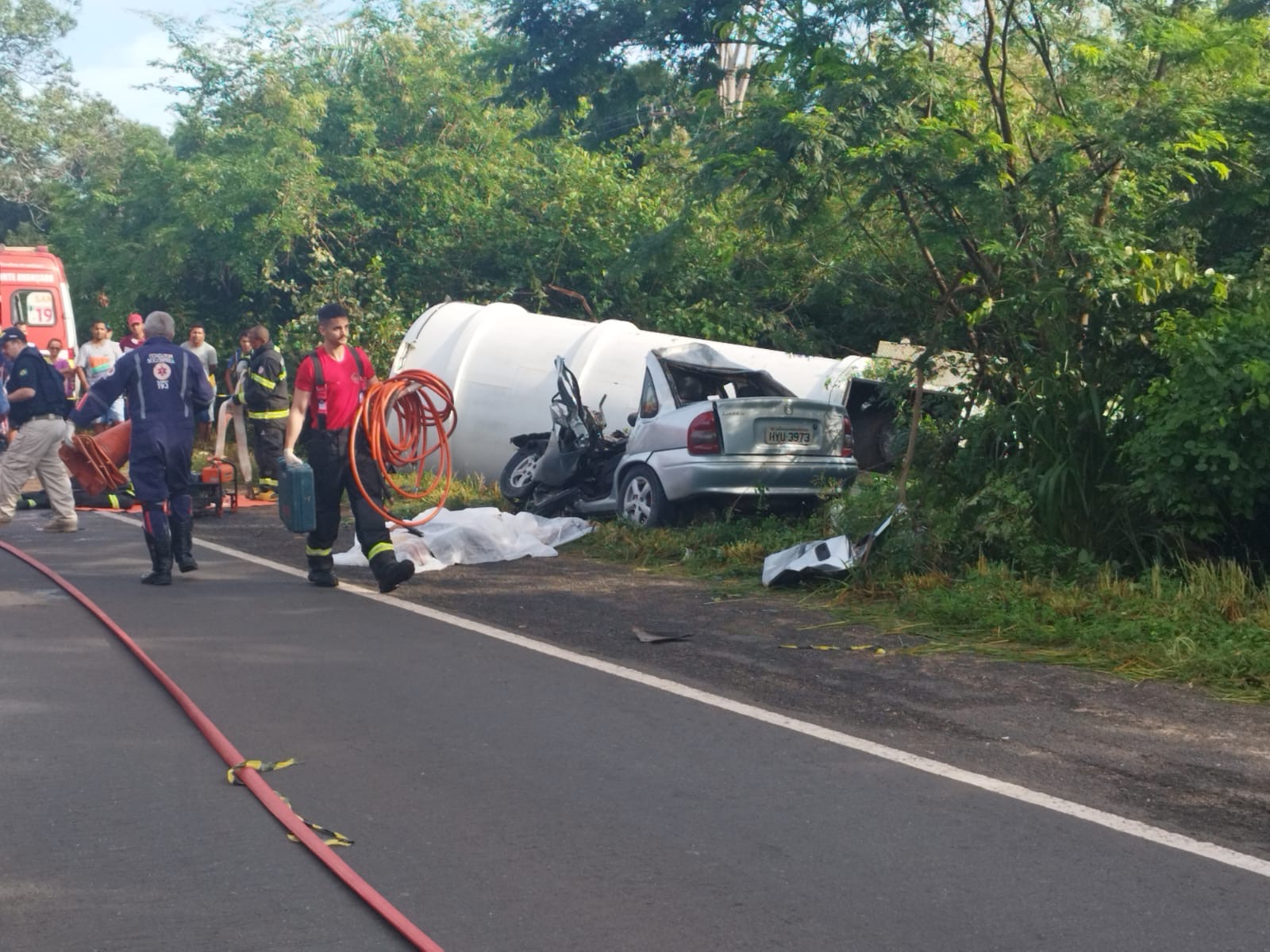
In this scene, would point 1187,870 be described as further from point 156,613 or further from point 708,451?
point 708,451

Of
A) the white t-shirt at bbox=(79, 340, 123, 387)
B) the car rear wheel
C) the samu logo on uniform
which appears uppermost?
the white t-shirt at bbox=(79, 340, 123, 387)

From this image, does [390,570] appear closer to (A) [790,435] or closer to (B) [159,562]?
(B) [159,562]

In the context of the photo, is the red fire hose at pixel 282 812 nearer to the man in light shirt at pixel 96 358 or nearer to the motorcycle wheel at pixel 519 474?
the motorcycle wheel at pixel 519 474

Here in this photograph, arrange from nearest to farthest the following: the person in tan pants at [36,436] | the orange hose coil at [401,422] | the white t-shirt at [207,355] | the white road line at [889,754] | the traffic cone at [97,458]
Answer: the white road line at [889,754] < the orange hose coil at [401,422] < the traffic cone at [97,458] < the person in tan pants at [36,436] < the white t-shirt at [207,355]

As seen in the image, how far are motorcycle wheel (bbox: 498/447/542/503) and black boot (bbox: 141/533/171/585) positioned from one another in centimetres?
452

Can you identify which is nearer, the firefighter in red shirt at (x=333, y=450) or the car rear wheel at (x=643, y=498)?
the firefighter in red shirt at (x=333, y=450)

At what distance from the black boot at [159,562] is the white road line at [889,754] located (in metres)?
2.03

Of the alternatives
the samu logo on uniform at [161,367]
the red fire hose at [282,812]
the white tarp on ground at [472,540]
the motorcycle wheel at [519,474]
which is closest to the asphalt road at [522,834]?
the red fire hose at [282,812]

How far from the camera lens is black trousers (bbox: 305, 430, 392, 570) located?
999cm

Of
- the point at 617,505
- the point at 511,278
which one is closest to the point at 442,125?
the point at 511,278

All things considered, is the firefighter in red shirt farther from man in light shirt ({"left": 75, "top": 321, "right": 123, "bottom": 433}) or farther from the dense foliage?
man in light shirt ({"left": 75, "top": 321, "right": 123, "bottom": 433})

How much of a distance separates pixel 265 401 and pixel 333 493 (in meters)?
7.23

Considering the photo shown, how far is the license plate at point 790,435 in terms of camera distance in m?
12.3

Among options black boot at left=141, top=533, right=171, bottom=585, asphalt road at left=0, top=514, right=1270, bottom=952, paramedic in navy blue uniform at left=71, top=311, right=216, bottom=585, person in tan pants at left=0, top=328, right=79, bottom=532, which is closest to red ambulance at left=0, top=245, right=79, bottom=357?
person in tan pants at left=0, top=328, right=79, bottom=532
